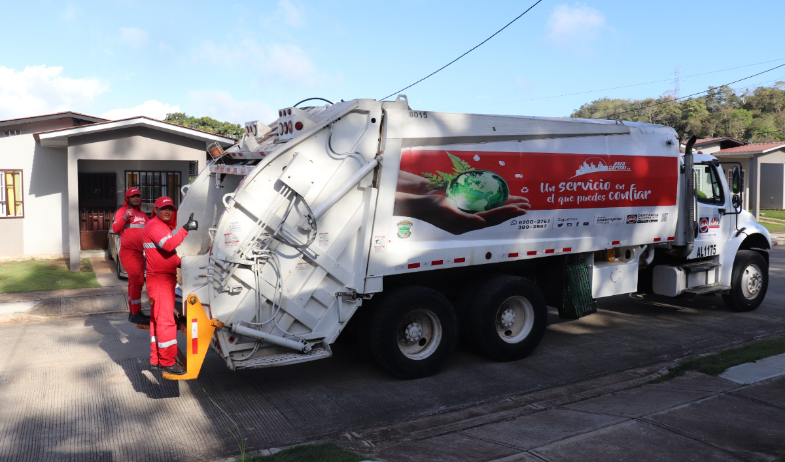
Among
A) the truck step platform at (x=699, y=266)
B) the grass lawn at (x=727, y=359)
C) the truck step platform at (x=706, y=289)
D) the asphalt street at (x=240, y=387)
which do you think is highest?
the truck step platform at (x=699, y=266)

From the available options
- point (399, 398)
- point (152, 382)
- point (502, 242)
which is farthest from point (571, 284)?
point (152, 382)

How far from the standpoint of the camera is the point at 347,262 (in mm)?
6301

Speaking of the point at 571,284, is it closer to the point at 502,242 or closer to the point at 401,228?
the point at 502,242

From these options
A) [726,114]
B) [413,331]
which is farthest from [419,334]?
[726,114]

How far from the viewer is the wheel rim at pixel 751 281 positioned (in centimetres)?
973

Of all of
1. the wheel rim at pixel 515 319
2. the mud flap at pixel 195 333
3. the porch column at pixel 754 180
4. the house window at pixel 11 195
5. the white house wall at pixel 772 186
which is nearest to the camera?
the mud flap at pixel 195 333

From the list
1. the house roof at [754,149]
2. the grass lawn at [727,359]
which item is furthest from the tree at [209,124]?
the grass lawn at [727,359]

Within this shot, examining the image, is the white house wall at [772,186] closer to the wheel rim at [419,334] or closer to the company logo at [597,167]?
the company logo at [597,167]

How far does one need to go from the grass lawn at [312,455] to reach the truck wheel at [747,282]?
734 cm

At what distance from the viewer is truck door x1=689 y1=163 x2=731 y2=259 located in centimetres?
917

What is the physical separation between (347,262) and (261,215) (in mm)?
957

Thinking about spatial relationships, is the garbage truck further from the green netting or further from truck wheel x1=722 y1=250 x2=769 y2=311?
truck wheel x1=722 y1=250 x2=769 y2=311

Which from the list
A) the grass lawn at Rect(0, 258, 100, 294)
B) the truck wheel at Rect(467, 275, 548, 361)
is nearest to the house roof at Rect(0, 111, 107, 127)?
the grass lawn at Rect(0, 258, 100, 294)

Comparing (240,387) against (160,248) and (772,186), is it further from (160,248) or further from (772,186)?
(772,186)
